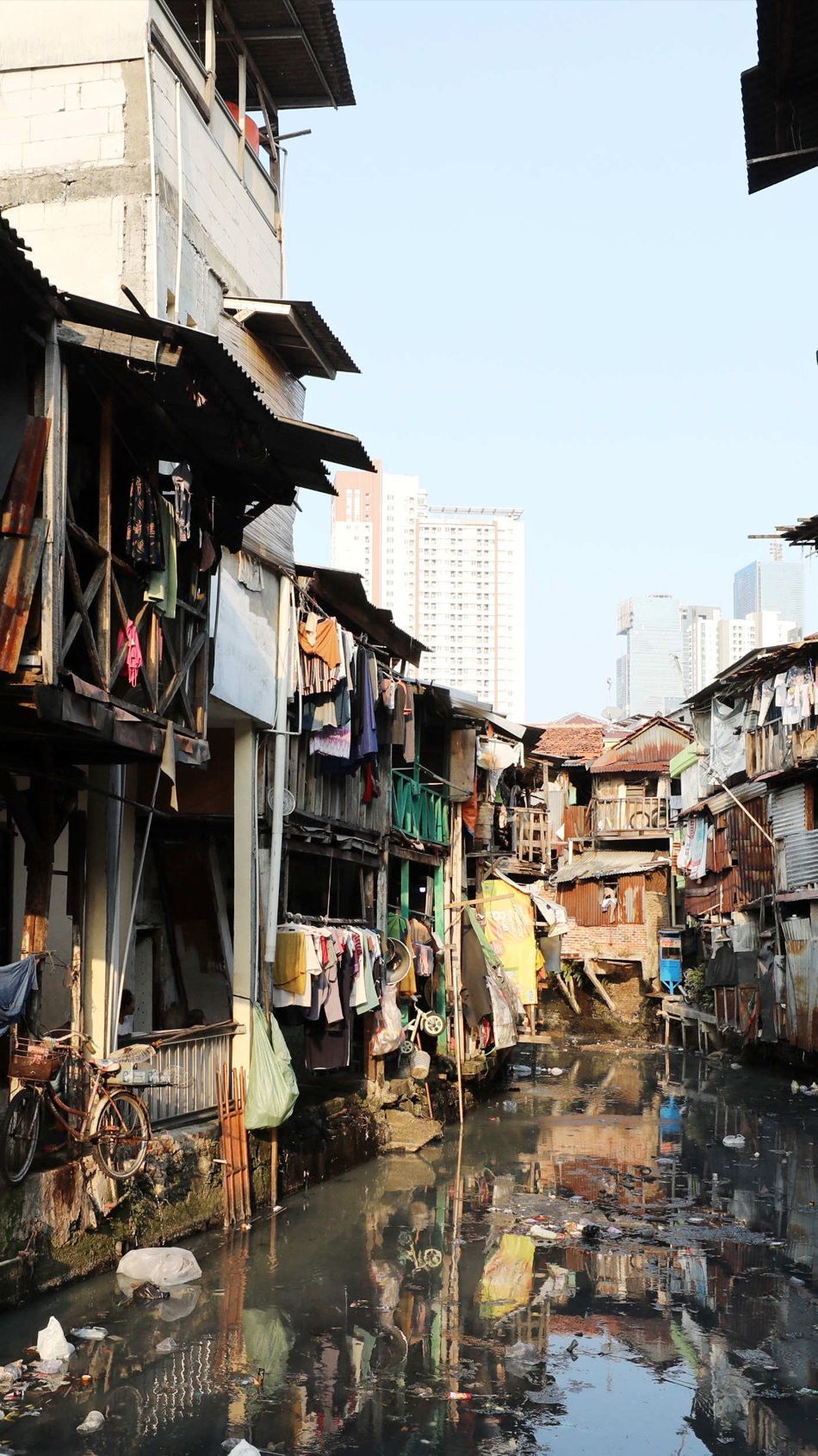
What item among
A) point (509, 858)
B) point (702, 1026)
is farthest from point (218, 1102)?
point (702, 1026)

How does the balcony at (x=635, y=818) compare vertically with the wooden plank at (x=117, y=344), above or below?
below

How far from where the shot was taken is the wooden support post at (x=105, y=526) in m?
9.67

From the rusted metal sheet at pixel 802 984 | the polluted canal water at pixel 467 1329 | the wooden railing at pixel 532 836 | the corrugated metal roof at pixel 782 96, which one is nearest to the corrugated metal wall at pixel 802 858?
the rusted metal sheet at pixel 802 984

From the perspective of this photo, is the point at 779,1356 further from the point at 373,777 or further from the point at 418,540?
the point at 418,540

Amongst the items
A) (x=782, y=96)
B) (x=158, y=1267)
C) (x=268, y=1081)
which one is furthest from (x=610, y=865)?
(x=782, y=96)

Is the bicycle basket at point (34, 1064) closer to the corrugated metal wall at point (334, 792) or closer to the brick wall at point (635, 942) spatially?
the corrugated metal wall at point (334, 792)

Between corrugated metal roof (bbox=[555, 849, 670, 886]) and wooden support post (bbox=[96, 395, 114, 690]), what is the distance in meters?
37.8

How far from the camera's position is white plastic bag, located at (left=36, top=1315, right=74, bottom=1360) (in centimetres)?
848

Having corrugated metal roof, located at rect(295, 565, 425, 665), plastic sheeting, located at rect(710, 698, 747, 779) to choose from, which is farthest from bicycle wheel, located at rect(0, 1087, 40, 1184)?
plastic sheeting, located at rect(710, 698, 747, 779)

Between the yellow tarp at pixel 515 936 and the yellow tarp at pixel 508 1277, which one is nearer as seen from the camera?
the yellow tarp at pixel 508 1277

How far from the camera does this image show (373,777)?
61.5ft

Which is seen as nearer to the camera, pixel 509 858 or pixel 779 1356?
pixel 779 1356

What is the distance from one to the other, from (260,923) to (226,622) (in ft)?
11.2

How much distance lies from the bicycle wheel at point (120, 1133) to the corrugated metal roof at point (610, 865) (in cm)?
3624
